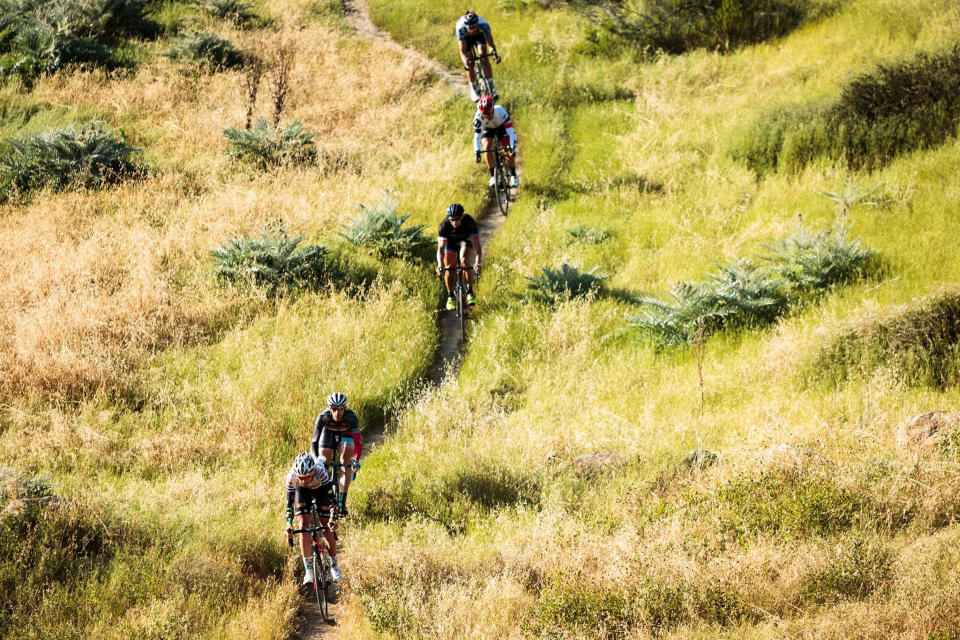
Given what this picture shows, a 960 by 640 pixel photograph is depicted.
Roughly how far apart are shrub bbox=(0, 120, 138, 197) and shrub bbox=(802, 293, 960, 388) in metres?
15.5

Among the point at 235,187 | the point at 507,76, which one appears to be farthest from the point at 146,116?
the point at 507,76

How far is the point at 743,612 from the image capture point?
7.00 meters

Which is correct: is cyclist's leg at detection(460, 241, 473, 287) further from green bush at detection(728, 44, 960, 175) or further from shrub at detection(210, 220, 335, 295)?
green bush at detection(728, 44, 960, 175)

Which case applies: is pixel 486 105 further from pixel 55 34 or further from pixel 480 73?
pixel 55 34

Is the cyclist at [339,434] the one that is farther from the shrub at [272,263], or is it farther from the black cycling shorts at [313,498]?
the shrub at [272,263]

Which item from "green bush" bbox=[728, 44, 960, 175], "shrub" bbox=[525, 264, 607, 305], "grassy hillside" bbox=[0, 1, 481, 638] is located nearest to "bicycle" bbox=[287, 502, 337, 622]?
"grassy hillside" bbox=[0, 1, 481, 638]

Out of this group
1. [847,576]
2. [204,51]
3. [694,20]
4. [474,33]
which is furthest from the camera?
[204,51]

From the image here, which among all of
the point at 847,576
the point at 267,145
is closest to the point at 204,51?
the point at 267,145

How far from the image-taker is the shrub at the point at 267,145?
63.7ft

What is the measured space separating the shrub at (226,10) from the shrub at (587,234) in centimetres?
1861

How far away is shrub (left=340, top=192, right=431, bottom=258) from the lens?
15.5 metres

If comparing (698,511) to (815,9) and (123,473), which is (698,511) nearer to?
(123,473)

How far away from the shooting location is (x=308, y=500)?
28.0ft

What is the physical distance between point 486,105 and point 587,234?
3375 mm
